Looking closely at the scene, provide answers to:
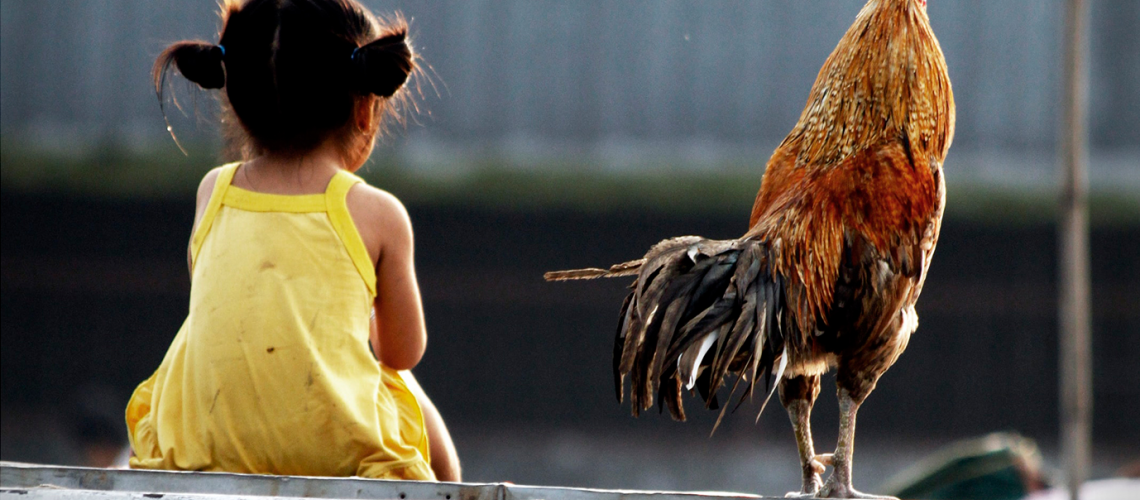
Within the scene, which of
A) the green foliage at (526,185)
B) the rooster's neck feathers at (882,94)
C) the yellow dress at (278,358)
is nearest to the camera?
the yellow dress at (278,358)

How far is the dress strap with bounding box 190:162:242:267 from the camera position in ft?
6.28

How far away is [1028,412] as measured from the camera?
607 centimetres

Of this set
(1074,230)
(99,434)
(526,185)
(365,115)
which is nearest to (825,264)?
(1074,230)

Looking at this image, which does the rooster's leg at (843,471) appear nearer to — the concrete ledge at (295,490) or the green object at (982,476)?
the concrete ledge at (295,490)

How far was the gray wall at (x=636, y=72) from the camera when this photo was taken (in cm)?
557

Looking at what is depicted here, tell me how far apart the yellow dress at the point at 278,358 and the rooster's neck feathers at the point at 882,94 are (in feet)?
3.42

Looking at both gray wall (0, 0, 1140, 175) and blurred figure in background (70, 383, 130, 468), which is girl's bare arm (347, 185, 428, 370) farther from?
gray wall (0, 0, 1140, 175)

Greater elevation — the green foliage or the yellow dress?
the green foliage

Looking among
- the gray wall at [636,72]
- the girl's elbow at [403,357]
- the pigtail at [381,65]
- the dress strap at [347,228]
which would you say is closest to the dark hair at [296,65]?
the pigtail at [381,65]

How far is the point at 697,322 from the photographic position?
1927mm

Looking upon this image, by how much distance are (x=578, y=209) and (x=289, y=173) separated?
3629mm

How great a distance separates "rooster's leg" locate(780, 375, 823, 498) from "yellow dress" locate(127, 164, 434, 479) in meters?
0.78

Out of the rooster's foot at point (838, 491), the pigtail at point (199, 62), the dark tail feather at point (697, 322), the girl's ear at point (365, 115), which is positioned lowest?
the rooster's foot at point (838, 491)

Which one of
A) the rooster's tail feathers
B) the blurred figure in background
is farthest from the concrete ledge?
the blurred figure in background
